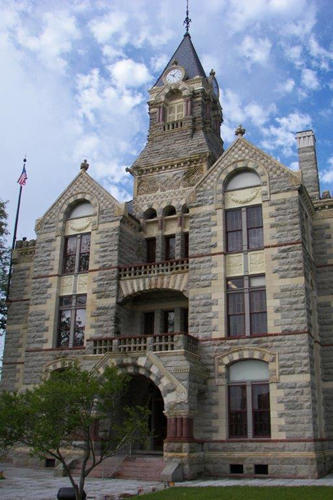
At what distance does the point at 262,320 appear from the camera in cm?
2394

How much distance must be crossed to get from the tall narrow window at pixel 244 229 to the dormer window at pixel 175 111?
10927mm

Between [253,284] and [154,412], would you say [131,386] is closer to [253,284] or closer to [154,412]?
[154,412]

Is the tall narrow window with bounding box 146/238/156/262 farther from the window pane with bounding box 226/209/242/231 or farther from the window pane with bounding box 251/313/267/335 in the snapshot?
the window pane with bounding box 251/313/267/335

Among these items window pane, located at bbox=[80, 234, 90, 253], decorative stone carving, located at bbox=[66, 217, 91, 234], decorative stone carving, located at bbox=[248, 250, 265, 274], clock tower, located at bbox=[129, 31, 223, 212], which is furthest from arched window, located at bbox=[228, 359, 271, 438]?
decorative stone carving, located at bbox=[66, 217, 91, 234]

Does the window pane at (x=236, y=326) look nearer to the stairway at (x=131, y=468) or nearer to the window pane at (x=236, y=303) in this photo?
the window pane at (x=236, y=303)

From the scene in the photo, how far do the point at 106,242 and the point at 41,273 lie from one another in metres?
4.10

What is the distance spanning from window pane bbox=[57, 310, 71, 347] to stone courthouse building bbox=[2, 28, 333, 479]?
0.24 ft

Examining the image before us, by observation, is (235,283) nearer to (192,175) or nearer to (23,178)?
(192,175)

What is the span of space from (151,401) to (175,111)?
18.0m

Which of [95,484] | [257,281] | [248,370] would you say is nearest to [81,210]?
[257,281]

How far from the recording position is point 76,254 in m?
29.3

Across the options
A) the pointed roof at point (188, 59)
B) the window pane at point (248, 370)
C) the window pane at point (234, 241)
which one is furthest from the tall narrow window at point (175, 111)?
the window pane at point (248, 370)

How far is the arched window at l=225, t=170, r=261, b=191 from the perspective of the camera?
2620 cm

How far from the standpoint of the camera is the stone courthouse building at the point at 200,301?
22.2m
